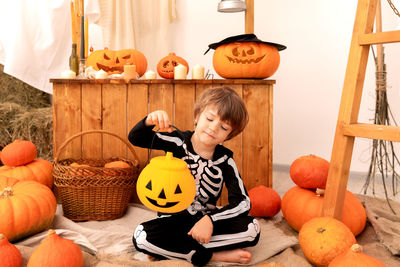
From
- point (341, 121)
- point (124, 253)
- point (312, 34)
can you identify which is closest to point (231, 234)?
point (124, 253)

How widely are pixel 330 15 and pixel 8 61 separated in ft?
7.58

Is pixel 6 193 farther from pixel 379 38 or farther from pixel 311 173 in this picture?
pixel 379 38

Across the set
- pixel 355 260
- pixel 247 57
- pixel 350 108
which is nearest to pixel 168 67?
pixel 247 57

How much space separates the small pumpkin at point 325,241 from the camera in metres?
1.13

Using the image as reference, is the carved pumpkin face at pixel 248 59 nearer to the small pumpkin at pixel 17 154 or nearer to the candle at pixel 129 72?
the candle at pixel 129 72

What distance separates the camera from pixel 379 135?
3.68 ft

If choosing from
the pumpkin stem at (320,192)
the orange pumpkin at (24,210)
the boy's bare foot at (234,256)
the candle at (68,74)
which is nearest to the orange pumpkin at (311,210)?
the pumpkin stem at (320,192)

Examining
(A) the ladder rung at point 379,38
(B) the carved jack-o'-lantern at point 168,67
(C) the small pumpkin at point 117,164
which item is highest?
(A) the ladder rung at point 379,38

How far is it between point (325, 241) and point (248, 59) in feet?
2.99

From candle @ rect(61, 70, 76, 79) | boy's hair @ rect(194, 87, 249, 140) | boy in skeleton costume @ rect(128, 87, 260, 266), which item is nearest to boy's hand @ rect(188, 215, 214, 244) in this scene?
boy in skeleton costume @ rect(128, 87, 260, 266)

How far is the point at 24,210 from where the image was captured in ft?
4.16

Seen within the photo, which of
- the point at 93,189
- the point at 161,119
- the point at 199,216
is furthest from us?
the point at 93,189

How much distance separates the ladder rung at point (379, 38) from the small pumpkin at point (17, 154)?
1.54 m

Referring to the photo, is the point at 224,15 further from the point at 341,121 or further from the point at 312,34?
the point at 341,121
